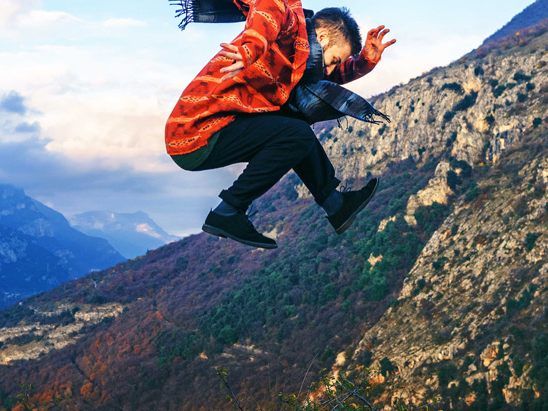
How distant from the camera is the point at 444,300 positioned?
155 feet

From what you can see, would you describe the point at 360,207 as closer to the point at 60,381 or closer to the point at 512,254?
the point at 512,254

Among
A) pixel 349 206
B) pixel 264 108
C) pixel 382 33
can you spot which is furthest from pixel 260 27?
pixel 349 206

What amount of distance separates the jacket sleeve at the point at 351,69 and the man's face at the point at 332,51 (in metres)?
0.35

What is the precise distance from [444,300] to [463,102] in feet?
111

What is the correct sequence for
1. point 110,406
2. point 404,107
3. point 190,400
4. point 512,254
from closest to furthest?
1. point 512,254
2. point 190,400
3. point 110,406
4. point 404,107

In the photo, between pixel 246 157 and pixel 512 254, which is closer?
pixel 246 157

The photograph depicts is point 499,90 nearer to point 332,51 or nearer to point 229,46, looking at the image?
point 332,51

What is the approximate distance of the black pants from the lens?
440 cm

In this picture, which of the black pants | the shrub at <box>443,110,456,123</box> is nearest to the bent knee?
the black pants

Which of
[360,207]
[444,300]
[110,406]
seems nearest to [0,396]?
[110,406]

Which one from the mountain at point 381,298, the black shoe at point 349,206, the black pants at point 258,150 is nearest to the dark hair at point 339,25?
the black pants at point 258,150

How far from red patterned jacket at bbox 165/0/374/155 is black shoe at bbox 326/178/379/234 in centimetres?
120

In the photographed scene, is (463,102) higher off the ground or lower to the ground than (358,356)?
higher

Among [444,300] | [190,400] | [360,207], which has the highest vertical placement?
[360,207]
